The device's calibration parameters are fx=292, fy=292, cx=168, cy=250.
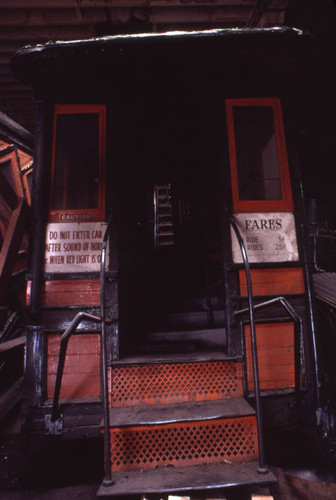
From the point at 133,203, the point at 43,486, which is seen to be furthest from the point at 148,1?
the point at 43,486

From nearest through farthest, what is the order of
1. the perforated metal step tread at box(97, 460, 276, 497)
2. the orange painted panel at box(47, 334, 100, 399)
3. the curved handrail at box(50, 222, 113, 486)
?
the perforated metal step tread at box(97, 460, 276, 497)
the curved handrail at box(50, 222, 113, 486)
the orange painted panel at box(47, 334, 100, 399)

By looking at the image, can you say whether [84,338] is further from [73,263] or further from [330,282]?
[330,282]

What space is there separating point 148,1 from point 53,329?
14.9 ft

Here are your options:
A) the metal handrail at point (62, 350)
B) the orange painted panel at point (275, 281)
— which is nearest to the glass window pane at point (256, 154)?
the orange painted panel at point (275, 281)

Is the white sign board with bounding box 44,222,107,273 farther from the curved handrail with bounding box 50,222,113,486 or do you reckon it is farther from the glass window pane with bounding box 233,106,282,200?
the glass window pane with bounding box 233,106,282,200

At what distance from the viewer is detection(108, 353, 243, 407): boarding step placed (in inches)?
122

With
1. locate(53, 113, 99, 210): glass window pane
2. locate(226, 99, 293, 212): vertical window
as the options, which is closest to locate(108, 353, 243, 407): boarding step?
locate(226, 99, 293, 212): vertical window

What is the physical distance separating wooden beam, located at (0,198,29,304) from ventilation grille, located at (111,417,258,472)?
2124mm

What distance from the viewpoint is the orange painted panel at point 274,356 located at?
10.9 feet

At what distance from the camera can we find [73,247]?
3564mm

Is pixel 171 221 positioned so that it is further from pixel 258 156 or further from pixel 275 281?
pixel 275 281

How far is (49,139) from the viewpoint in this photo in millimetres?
3709

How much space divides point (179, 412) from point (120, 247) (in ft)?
6.56

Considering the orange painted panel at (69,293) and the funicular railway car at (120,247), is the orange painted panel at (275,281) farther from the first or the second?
the orange painted panel at (69,293)
